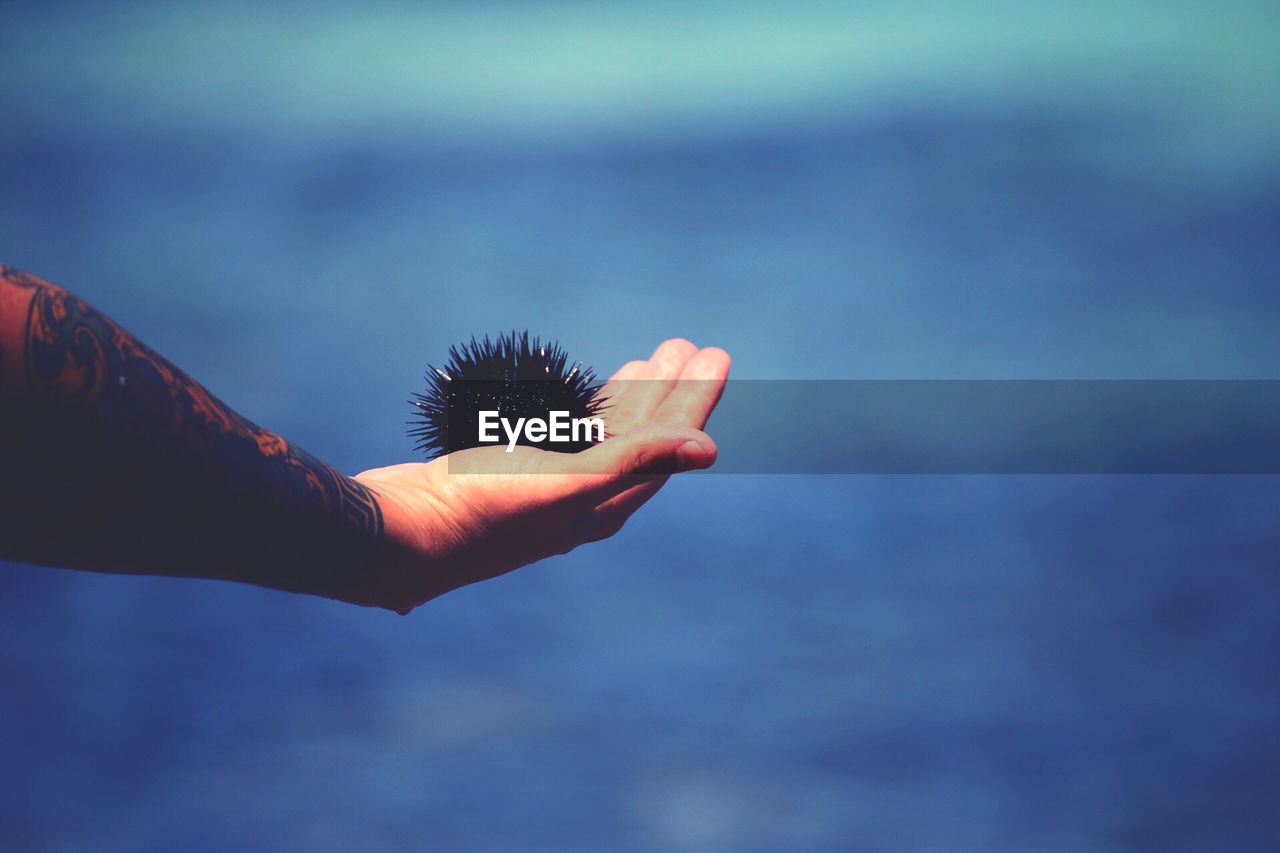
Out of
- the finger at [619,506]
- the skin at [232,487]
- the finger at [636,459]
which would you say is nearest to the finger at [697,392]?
the skin at [232,487]

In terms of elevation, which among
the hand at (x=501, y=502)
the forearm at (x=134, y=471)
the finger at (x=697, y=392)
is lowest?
the forearm at (x=134, y=471)

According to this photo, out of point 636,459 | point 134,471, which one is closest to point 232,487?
point 134,471

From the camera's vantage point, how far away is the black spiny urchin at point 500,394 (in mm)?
2375

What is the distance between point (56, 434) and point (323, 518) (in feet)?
1.71

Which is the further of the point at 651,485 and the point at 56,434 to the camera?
the point at 651,485

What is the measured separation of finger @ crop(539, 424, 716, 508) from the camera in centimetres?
197

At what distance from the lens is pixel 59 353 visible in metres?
1.43

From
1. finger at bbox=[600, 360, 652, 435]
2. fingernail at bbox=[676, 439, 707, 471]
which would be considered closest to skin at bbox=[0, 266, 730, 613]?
fingernail at bbox=[676, 439, 707, 471]

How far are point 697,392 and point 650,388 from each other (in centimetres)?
17

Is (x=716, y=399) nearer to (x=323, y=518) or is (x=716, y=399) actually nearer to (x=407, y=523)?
(x=407, y=523)

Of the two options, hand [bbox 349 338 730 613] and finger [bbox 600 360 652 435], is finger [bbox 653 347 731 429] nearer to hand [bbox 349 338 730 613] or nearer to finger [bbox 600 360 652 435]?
finger [bbox 600 360 652 435]

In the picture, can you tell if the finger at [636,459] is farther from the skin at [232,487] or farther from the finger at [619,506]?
the finger at [619,506]

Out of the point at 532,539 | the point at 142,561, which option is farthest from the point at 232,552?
the point at 532,539

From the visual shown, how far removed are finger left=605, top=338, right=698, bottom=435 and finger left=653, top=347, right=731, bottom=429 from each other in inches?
1.1
